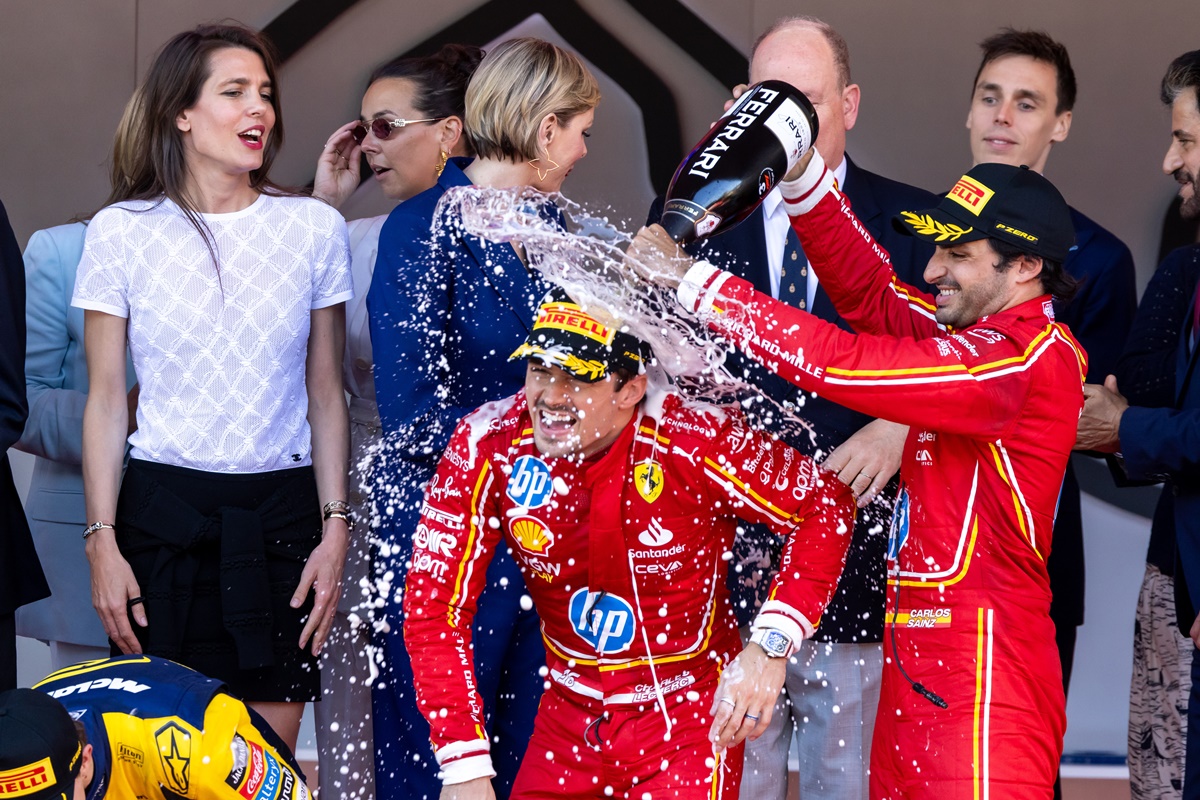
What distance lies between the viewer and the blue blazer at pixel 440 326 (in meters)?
3.15

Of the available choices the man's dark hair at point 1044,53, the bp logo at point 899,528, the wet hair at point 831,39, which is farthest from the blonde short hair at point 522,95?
the man's dark hair at point 1044,53

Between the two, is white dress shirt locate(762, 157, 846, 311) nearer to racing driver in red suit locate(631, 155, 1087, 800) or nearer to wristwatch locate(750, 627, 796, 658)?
racing driver in red suit locate(631, 155, 1087, 800)

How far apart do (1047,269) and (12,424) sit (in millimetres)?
2229

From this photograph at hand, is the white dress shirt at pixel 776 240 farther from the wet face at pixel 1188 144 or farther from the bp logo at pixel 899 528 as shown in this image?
the wet face at pixel 1188 144

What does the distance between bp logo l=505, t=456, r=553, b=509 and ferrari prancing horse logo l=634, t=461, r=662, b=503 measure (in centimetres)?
18

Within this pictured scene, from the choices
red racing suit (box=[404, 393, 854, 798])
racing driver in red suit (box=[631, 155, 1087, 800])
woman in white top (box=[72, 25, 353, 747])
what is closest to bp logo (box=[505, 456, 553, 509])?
red racing suit (box=[404, 393, 854, 798])

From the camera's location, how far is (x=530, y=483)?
280cm

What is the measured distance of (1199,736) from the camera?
3113 mm

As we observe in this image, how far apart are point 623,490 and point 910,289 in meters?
0.88

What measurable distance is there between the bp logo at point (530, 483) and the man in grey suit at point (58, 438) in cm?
120

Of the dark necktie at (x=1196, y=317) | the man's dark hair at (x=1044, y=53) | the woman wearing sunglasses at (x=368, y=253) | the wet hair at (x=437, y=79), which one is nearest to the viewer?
the dark necktie at (x=1196, y=317)

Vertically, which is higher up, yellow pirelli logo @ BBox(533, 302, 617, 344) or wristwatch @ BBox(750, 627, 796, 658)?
yellow pirelli logo @ BBox(533, 302, 617, 344)

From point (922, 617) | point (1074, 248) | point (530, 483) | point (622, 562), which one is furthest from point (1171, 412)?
point (530, 483)

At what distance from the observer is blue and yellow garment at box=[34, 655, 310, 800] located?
2.65 m
